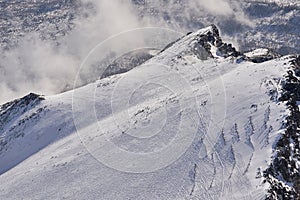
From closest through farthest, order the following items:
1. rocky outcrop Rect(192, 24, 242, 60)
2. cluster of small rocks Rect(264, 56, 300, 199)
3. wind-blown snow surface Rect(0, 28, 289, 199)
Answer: cluster of small rocks Rect(264, 56, 300, 199), wind-blown snow surface Rect(0, 28, 289, 199), rocky outcrop Rect(192, 24, 242, 60)

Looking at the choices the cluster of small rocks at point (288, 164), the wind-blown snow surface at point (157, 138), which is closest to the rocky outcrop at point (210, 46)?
the wind-blown snow surface at point (157, 138)

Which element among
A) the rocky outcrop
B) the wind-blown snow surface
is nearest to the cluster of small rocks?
the wind-blown snow surface

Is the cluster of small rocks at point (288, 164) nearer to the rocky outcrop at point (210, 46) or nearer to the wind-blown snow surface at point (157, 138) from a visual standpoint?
the wind-blown snow surface at point (157, 138)

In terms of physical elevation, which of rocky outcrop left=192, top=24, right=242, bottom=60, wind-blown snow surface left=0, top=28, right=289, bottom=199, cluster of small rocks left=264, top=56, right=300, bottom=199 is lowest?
cluster of small rocks left=264, top=56, right=300, bottom=199

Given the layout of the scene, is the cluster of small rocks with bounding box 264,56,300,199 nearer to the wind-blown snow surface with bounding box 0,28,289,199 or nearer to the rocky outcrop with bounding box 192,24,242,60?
the wind-blown snow surface with bounding box 0,28,289,199

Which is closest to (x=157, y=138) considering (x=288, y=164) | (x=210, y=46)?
(x=288, y=164)

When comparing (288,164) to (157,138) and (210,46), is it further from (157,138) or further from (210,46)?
(210,46)
